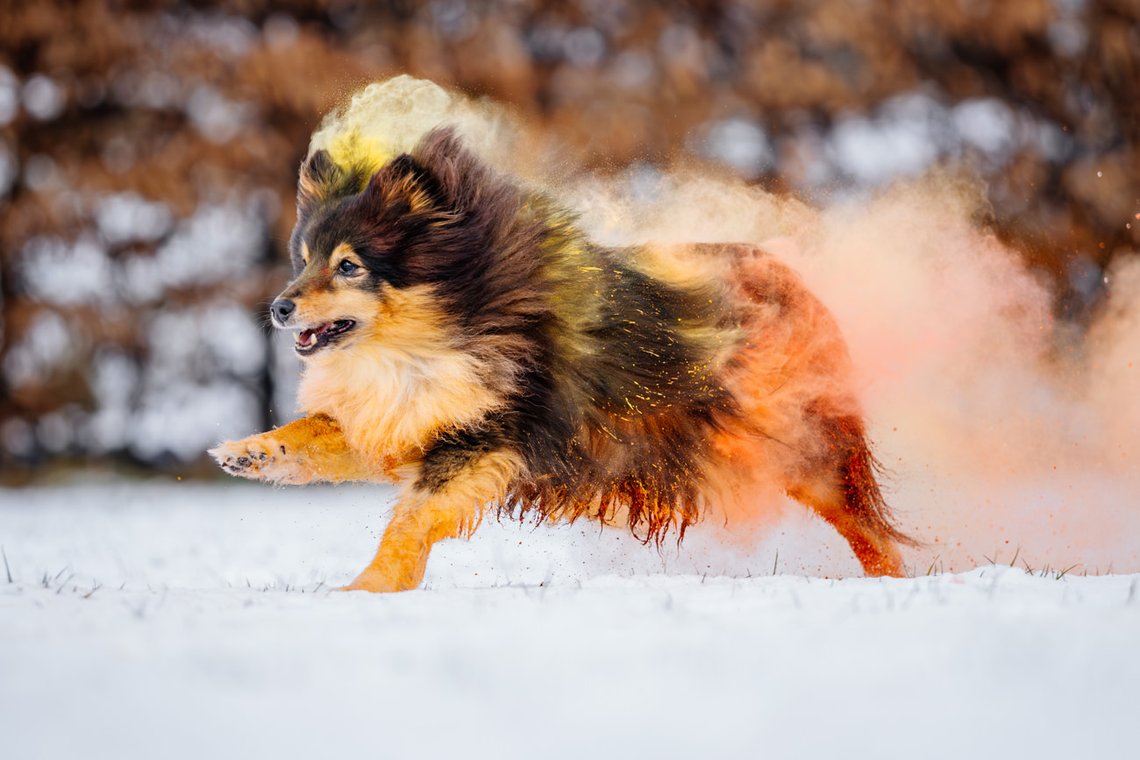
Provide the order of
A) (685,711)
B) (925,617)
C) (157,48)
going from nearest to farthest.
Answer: (685,711), (925,617), (157,48)

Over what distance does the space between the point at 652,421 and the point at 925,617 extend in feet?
4.99

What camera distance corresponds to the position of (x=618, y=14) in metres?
11.0

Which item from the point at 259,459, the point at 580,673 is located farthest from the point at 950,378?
the point at 580,673

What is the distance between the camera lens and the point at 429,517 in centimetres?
392

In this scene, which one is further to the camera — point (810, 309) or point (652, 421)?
point (810, 309)

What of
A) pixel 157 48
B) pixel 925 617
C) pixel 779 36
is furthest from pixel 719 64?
pixel 925 617

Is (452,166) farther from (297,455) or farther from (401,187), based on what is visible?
(297,455)

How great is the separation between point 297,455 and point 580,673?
6.13 ft

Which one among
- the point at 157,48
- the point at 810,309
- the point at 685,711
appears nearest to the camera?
the point at 685,711

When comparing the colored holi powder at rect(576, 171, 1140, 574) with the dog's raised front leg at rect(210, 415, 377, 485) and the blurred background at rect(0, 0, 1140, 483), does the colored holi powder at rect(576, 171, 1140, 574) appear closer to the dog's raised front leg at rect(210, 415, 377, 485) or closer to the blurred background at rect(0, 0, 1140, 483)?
the dog's raised front leg at rect(210, 415, 377, 485)

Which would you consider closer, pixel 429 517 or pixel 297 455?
pixel 429 517

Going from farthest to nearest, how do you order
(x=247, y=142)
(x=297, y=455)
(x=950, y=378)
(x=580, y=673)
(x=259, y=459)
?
1. (x=247, y=142)
2. (x=950, y=378)
3. (x=297, y=455)
4. (x=259, y=459)
5. (x=580, y=673)

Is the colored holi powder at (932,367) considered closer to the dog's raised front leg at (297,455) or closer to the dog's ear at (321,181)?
the dog's ear at (321,181)

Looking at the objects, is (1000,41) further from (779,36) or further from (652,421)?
(652,421)
